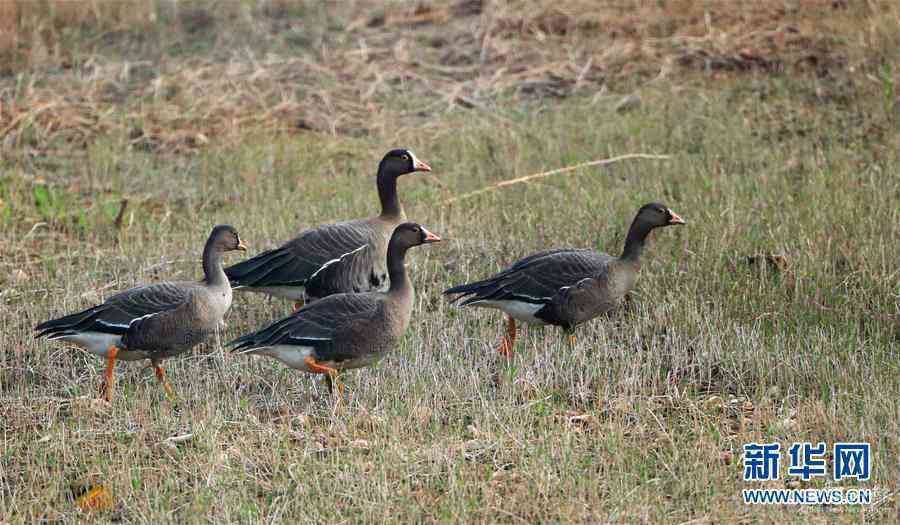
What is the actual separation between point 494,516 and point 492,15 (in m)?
12.6

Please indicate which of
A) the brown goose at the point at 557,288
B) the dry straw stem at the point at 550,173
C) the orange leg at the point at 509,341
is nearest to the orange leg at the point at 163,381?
the brown goose at the point at 557,288

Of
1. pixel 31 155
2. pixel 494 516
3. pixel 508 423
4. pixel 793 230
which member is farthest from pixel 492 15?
pixel 494 516

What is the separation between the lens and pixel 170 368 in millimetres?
9156

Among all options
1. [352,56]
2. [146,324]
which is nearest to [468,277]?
[146,324]

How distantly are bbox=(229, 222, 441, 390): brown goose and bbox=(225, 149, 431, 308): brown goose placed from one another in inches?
51.9

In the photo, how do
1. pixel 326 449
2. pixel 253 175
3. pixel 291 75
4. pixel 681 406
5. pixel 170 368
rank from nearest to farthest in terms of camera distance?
pixel 326 449, pixel 681 406, pixel 170 368, pixel 253 175, pixel 291 75

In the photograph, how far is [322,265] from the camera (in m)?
9.77

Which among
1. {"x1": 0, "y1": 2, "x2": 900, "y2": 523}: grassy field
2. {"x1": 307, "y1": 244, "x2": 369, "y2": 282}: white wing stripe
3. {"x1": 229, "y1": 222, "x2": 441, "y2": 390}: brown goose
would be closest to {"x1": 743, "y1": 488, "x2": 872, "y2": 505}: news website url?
{"x1": 0, "y1": 2, "x2": 900, "y2": 523}: grassy field

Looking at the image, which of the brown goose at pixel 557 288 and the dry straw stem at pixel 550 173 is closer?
Answer: the brown goose at pixel 557 288

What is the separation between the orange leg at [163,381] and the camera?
838cm

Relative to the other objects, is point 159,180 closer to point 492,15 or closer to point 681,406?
point 492,15

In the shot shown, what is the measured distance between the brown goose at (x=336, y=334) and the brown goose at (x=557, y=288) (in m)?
0.75

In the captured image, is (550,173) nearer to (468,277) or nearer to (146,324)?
(468,277)

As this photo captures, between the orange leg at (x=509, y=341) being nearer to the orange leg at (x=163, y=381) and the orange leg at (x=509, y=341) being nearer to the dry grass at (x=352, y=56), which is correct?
the orange leg at (x=163, y=381)
